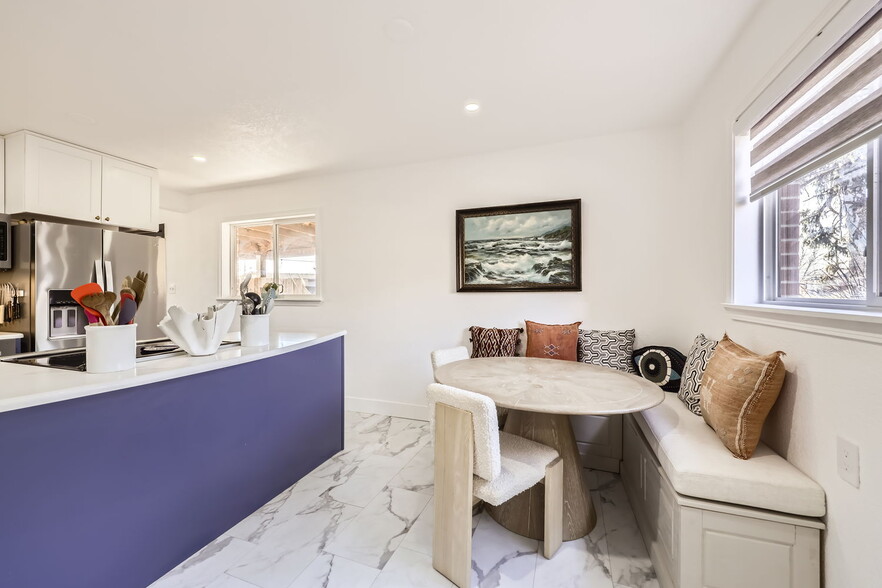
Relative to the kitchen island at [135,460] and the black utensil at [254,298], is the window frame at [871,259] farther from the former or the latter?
the black utensil at [254,298]

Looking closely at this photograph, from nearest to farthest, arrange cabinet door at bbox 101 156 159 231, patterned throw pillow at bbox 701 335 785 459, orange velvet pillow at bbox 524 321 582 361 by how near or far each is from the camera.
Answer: patterned throw pillow at bbox 701 335 785 459 → orange velvet pillow at bbox 524 321 582 361 → cabinet door at bbox 101 156 159 231

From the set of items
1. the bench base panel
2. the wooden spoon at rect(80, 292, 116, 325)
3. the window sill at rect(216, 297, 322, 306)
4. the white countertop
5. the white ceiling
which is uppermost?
the white ceiling

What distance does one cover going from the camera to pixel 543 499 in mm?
1782

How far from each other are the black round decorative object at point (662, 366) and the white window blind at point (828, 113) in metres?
1.08

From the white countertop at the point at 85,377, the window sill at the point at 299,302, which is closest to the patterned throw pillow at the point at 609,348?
the white countertop at the point at 85,377

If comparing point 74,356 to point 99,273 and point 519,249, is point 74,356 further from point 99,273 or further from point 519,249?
point 519,249

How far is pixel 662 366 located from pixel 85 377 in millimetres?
2878

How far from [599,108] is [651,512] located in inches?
92.5

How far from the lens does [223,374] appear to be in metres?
1.75

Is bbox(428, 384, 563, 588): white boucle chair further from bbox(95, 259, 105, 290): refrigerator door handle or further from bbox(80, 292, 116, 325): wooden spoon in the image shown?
bbox(95, 259, 105, 290): refrigerator door handle

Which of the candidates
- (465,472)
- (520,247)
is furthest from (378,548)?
(520,247)

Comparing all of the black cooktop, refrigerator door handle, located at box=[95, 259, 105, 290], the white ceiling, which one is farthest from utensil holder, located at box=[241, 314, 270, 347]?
refrigerator door handle, located at box=[95, 259, 105, 290]

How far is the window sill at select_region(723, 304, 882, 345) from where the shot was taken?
0.98 m

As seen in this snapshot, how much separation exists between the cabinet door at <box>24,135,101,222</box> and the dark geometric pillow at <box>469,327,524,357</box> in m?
3.45
